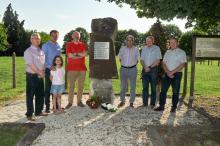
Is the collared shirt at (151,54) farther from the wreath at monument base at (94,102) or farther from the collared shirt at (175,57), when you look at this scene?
the wreath at monument base at (94,102)

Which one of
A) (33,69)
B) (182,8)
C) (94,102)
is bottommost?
(94,102)

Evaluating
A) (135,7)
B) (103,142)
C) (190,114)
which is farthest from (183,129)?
(135,7)

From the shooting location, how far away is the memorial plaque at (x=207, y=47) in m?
14.9

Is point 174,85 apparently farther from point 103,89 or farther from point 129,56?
point 103,89

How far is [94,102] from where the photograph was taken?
12.6 metres

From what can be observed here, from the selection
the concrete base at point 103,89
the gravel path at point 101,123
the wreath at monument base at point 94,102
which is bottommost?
the gravel path at point 101,123

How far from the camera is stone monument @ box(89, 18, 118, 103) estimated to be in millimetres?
13156

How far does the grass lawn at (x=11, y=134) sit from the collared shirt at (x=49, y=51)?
256 cm

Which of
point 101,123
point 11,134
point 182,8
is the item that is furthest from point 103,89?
point 11,134

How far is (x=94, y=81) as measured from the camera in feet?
43.8

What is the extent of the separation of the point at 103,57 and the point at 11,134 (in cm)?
480

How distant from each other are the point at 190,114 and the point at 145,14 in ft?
Answer: 14.2

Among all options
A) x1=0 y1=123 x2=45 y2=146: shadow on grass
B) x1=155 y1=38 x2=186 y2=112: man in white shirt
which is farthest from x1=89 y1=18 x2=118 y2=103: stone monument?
x1=0 y1=123 x2=45 y2=146: shadow on grass

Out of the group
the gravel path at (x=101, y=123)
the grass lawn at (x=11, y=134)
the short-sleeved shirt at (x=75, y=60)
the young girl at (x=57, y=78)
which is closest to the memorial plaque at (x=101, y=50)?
the short-sleeved shirt at (x=75, y=60)
